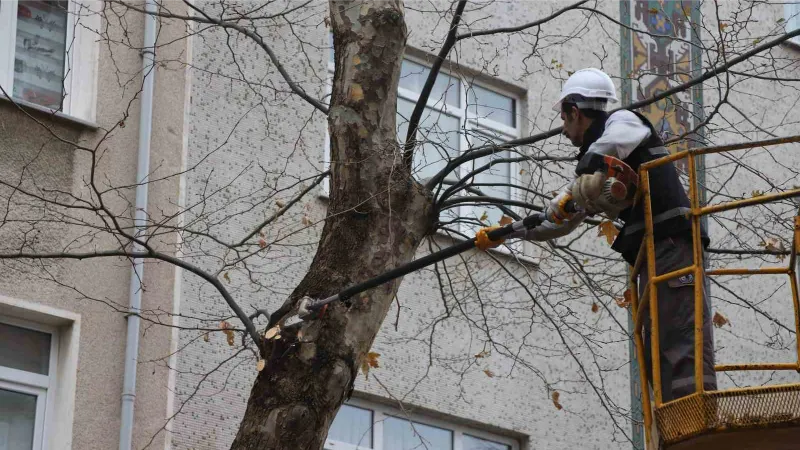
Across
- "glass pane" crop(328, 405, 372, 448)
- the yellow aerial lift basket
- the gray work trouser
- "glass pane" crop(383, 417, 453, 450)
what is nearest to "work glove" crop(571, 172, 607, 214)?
the yellow aerial lift basket

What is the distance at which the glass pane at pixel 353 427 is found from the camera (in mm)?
11555

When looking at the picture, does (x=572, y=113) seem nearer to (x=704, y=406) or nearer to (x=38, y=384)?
(x=704, y=406)

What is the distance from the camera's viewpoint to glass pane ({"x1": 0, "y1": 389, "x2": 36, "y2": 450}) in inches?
396

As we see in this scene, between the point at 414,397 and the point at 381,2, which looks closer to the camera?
the point at 381,2

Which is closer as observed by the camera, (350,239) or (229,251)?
(350,239)

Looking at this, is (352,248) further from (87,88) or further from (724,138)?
(724,138)

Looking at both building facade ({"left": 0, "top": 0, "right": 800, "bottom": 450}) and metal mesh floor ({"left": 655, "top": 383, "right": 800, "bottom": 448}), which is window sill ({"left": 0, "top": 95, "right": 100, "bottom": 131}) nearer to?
building facade ({"left": 0, "top": 0, "right": 800, "bottom": 450})

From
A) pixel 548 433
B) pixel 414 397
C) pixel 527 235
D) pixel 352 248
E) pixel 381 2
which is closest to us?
pixel 527 235

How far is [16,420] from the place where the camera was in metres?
10.1

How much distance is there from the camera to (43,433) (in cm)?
1015

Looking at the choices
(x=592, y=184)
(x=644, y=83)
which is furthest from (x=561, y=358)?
(x=592, y=184)

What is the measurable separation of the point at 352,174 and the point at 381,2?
102 centimetres

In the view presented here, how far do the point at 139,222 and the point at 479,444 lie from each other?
3492mm

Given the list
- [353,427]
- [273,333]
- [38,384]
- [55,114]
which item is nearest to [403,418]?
[353,427]
